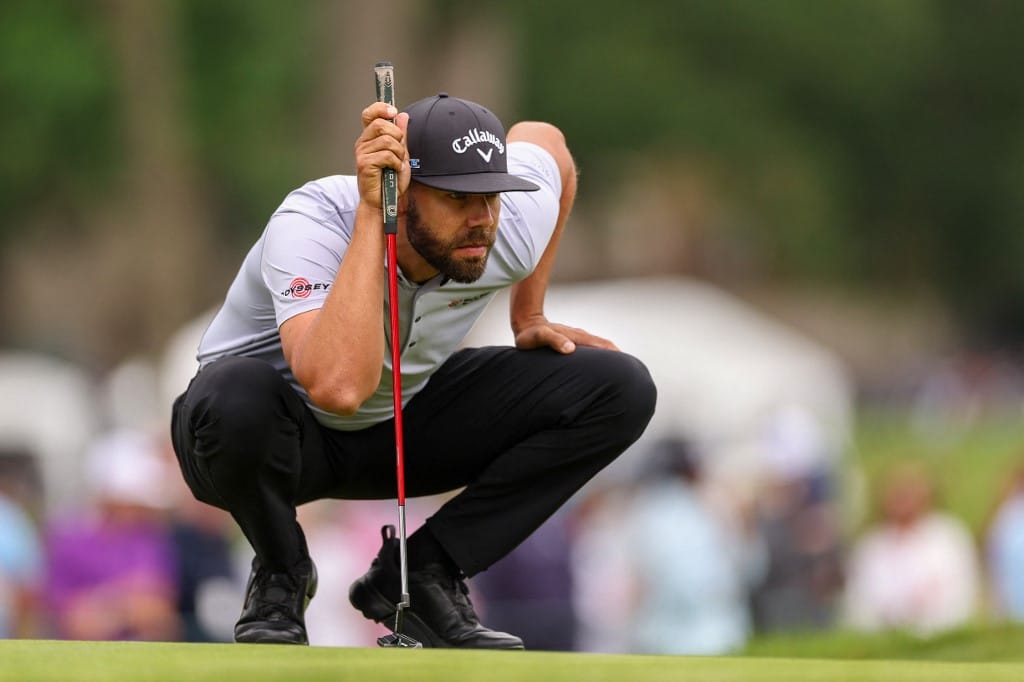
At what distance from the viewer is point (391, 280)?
18.7ft

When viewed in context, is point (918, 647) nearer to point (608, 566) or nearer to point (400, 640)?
point (400, 640)

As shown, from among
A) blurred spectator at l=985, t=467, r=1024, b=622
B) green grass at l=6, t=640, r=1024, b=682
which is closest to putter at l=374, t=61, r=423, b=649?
green grass at l=6, t=640, r=1024, b=682

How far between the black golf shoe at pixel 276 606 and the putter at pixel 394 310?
0.32 meters

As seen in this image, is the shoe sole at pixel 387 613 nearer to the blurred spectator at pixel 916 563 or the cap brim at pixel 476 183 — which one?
the cap brim at pixel 476 183

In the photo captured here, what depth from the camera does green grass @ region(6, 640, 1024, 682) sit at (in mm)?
4320

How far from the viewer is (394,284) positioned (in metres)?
5.73

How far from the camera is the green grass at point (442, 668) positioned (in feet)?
14.2

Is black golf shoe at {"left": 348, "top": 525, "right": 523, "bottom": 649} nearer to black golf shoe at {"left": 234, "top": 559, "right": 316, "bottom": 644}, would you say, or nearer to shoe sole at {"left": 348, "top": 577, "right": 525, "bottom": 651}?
shoe sole at {"left": 348, "top": 577, "right": 525, "bottom": 651}

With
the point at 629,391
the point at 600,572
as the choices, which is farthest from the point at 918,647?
the point at 600,572

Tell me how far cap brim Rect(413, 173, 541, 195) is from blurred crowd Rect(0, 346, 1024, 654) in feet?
13.4

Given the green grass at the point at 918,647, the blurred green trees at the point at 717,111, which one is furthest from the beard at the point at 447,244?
the blurred green trees at the point at 717,111

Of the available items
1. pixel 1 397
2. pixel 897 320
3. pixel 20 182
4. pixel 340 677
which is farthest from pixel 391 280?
pixel 897 320

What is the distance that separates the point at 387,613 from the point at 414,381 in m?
0.79

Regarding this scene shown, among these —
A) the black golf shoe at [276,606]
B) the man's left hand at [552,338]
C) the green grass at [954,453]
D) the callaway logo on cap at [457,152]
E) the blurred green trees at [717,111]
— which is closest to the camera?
the callaway logo on cap at [457,152]
